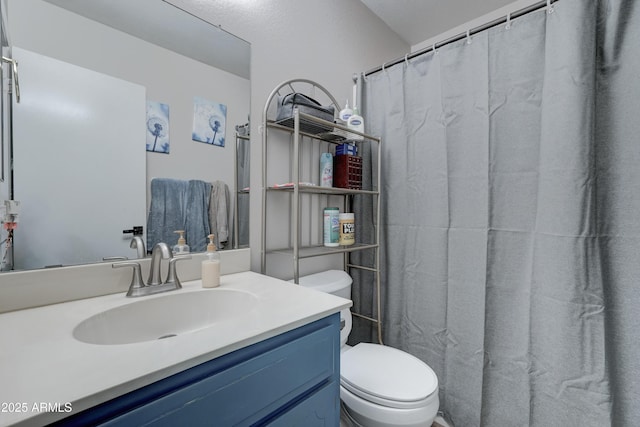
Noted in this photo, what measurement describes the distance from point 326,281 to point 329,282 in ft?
0.06

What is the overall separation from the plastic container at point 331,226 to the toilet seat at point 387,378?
526 millimetres

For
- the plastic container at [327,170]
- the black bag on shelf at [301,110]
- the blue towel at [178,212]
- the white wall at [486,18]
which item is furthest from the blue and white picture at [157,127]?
the white wall at [486,18]

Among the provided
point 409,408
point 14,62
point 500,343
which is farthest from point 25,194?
point 500,343

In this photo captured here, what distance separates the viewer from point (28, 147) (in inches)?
31.0

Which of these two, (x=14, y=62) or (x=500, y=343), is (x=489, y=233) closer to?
(x=500, y=343)

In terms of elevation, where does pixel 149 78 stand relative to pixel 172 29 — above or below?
below

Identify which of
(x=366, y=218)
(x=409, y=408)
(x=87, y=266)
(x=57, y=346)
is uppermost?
(x=366, y=218)

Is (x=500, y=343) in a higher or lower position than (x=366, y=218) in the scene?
lower

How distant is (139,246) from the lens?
0.92 metres

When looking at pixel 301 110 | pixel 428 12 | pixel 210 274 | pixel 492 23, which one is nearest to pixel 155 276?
pixel 210 274

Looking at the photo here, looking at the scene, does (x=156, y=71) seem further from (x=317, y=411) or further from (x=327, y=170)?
(x=317, y=411)

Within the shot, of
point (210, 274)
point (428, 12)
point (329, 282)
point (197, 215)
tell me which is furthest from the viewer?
point (428, 12)

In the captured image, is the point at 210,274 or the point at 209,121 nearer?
the point at 210,274

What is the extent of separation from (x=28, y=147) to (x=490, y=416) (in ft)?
6.63
